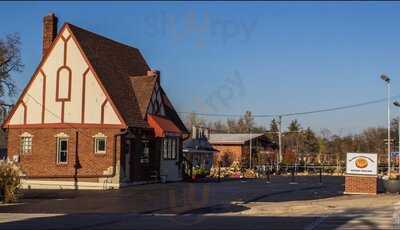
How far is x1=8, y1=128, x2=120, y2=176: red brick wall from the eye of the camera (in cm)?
3559

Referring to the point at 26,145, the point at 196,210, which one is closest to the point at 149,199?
the point at 196,210

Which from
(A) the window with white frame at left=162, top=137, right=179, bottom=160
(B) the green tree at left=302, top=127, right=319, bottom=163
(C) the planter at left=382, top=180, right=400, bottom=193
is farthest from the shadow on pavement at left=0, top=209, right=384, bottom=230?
(B) the green tree at left=302, top=127, right=319, bottom=163

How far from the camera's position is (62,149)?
3672 centimetres

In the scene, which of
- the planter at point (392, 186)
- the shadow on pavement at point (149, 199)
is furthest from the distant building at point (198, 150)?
the planter at point (392, 186)

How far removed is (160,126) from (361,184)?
12842mm

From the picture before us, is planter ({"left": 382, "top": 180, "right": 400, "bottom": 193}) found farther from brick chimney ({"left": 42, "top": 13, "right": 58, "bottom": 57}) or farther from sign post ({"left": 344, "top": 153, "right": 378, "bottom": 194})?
brick chimney ({"left": 42, "top": 13, "right": 58, "bottom": 57})

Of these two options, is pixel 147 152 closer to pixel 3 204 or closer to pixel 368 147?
pixel 3 204

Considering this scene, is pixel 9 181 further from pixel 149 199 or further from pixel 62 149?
pixel 62 149

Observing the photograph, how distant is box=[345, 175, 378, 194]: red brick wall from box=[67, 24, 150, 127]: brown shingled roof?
1274 cm

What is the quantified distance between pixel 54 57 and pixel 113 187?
8715 millimetres

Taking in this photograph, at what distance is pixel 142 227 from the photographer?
1748 centimetres

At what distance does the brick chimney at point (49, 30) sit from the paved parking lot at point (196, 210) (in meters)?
9.97

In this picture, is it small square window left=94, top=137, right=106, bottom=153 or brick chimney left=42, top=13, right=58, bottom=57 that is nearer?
small square window left=94, top=137, right=106, bottom=153

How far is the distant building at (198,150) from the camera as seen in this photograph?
56.4 meters
